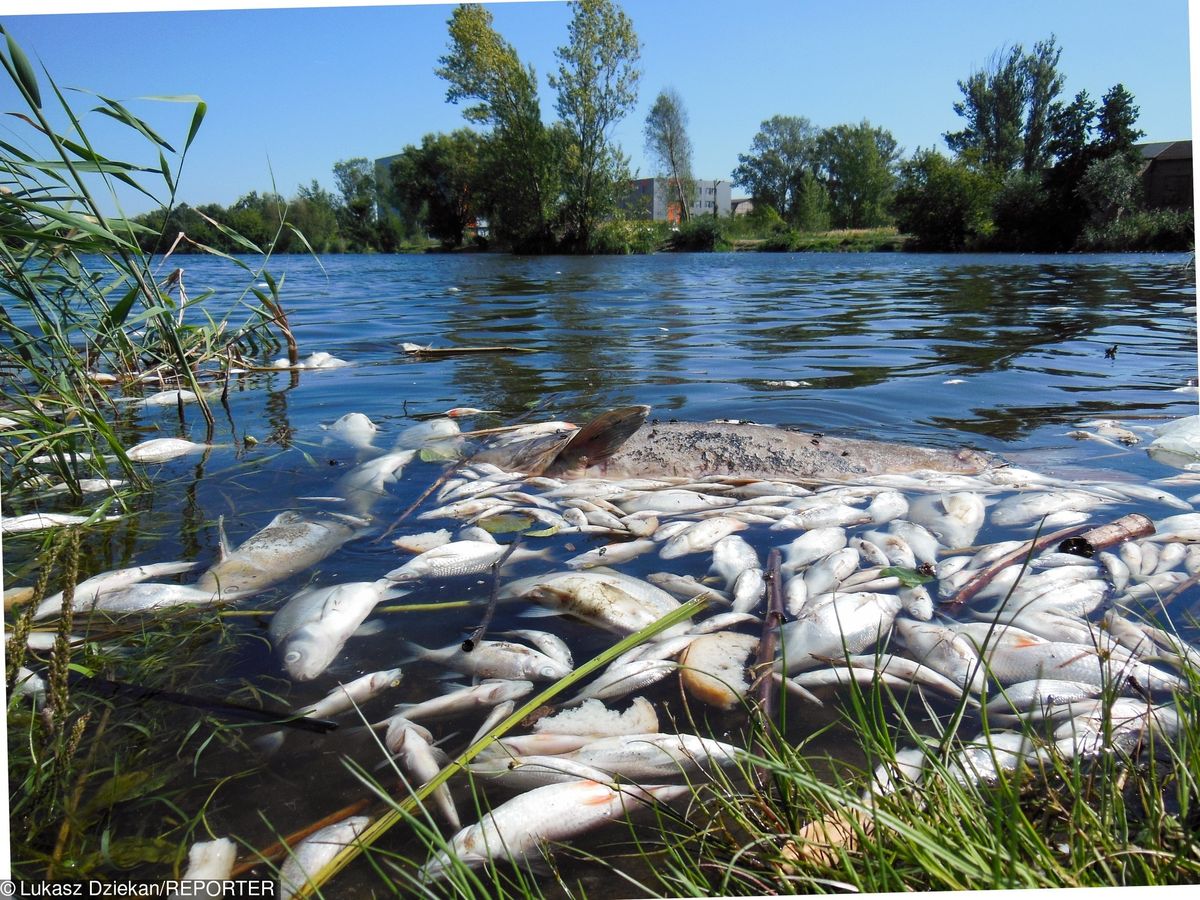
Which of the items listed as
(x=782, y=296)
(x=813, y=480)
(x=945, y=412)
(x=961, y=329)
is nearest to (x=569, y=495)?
(x=813, y=480)

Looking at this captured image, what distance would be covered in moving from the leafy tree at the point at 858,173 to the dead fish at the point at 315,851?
27.3 m

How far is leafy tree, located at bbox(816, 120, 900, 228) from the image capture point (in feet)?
88.8

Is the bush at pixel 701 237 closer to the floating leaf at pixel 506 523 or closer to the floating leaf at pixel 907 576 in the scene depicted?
the floating leaf at pixel 506 523

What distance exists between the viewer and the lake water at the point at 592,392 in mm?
1975

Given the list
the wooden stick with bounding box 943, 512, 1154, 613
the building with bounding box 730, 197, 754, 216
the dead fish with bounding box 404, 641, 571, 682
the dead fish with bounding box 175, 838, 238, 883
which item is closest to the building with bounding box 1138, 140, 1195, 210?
the wooden stick with bounding box 943, 512, 1154, 613

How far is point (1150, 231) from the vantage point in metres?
3.93

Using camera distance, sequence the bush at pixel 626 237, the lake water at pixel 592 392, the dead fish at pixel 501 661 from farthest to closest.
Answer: the bush at pixel 626 237 < the lake water at pixel 592 392 < the dead fish at pixel 501 661

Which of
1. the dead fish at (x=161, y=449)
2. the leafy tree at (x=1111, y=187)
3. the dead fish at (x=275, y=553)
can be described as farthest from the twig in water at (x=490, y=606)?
the leafy tree at (x=1111, y=187)

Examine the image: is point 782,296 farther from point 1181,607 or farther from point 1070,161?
point 1181,607

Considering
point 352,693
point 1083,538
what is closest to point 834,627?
point 1083,538

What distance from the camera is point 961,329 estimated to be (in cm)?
898

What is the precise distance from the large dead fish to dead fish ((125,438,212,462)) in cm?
164

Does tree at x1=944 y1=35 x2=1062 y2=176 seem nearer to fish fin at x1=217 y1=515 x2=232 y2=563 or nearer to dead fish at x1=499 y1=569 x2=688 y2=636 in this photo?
A: dead fish at x1=499 y1=569 x2=688 y2=636

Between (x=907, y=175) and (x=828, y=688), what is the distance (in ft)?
72.4
